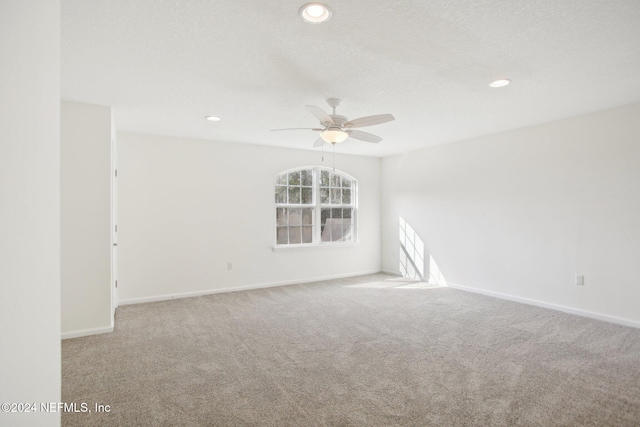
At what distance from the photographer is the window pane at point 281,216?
605 centimetres

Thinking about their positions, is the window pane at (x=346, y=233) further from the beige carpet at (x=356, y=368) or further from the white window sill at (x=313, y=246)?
the beige carpet at (x=356, y=368)

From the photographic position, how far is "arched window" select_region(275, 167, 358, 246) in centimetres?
613

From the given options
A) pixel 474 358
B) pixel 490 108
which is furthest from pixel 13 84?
pixel 490 108

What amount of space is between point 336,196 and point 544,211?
3.53 m

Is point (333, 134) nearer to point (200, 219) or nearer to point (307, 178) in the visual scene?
point (200, 219)

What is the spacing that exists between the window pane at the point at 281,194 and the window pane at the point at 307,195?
1.27ft

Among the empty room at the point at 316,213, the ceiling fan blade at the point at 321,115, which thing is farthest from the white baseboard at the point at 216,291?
the ceiling fan blade at the point at 321,115

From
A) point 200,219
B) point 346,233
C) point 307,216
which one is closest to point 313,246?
point 307,216

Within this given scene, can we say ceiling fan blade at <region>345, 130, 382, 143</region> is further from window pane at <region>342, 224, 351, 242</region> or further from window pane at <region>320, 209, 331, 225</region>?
window pane at <region>342, 224, 351, 242</region>

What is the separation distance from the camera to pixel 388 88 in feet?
10.4

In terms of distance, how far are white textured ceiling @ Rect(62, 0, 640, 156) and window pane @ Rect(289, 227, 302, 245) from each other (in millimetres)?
2519

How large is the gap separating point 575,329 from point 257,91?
13.8 feet

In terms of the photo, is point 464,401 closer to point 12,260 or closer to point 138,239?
point 12,260

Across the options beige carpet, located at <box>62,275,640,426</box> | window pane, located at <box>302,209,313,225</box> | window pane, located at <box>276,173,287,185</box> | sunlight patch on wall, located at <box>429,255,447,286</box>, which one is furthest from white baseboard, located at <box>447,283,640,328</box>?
window pane, located at <box>276,173,287,185</box>
